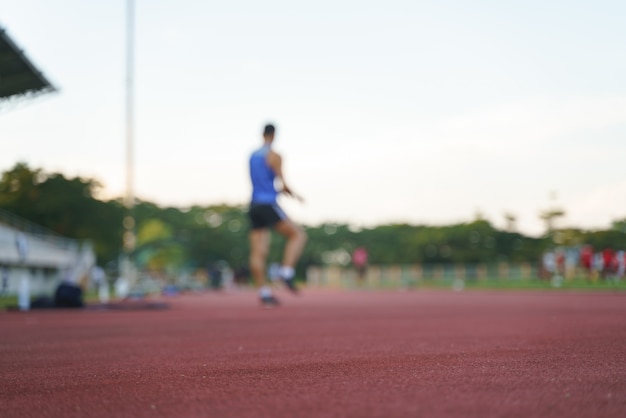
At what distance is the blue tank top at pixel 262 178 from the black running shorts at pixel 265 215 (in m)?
0.08

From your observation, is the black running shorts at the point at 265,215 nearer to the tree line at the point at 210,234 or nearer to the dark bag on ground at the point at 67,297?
the dark bag on ground at the point at 67,297

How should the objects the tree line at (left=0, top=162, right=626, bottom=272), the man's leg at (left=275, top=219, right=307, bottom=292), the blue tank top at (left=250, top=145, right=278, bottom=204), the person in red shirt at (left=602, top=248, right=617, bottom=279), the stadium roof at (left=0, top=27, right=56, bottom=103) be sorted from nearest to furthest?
the man's leg at (left=275, top=219, right=307, bottom=292)
the blue tank top at (left=250, top=145, right=278, bottom=204)
the stadium roof at (left=0, top=27, right=56, bottom=103)
the person in red shirt at (left=602, top=248, right=617, bottom=279)
the tree line at (left=0, top=162, right=626, bottom=272)

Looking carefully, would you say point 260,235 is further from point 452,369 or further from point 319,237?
point 319,237

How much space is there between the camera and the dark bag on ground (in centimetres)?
1169

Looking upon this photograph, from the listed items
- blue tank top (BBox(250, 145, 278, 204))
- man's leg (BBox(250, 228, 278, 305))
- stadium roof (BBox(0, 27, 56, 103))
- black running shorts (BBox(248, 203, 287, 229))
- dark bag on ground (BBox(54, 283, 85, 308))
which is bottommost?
dark bag on ground (BBox(54, 283, 85, 308))

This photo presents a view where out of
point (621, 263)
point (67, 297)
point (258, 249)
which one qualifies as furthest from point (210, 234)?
point (258, 249)

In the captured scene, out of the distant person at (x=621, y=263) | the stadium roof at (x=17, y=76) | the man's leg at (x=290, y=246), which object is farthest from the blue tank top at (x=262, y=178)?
the distant person at (x=621, y=263)

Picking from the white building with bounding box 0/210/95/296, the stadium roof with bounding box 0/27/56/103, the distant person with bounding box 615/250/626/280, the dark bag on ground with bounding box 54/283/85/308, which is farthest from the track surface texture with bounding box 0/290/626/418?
the distant person with bounding box 615/250/626/280

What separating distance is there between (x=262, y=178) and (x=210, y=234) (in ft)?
268

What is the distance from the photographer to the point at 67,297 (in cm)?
1166

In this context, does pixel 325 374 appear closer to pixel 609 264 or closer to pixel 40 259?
pixel 40 259

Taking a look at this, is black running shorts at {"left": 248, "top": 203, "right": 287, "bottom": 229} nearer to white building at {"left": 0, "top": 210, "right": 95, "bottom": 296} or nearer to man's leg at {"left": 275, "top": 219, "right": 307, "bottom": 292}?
man's leg at {"left": 275, "top": 219, "right": 307, "bottom": 292}

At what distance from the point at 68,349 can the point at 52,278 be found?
32.6 m

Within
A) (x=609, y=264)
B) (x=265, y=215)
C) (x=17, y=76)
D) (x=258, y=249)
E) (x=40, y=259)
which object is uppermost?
(x=17, y=76)
